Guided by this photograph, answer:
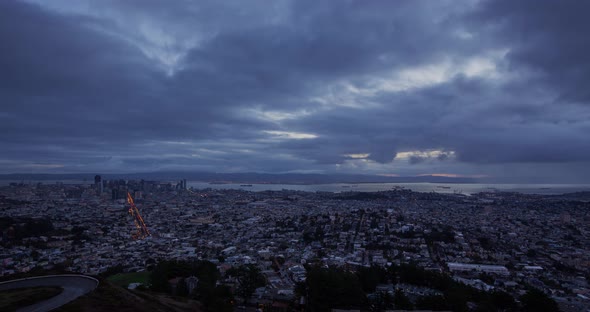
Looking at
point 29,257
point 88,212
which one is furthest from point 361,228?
point 88,212

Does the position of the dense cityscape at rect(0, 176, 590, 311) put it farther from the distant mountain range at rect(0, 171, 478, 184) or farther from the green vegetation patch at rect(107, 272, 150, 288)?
the distant mountain range at rect(0, 171, 478, 184)

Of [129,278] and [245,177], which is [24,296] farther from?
[245,177]

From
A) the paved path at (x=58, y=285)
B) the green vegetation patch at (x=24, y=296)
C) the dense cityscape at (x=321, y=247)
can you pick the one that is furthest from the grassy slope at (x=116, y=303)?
the dense cityscape at (x=321, y=247)

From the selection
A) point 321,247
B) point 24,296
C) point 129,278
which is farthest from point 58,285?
point 321,247

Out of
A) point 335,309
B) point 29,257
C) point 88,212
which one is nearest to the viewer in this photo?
point 335,309

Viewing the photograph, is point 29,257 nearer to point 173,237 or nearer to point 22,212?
point 173,237

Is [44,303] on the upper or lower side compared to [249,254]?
upper
